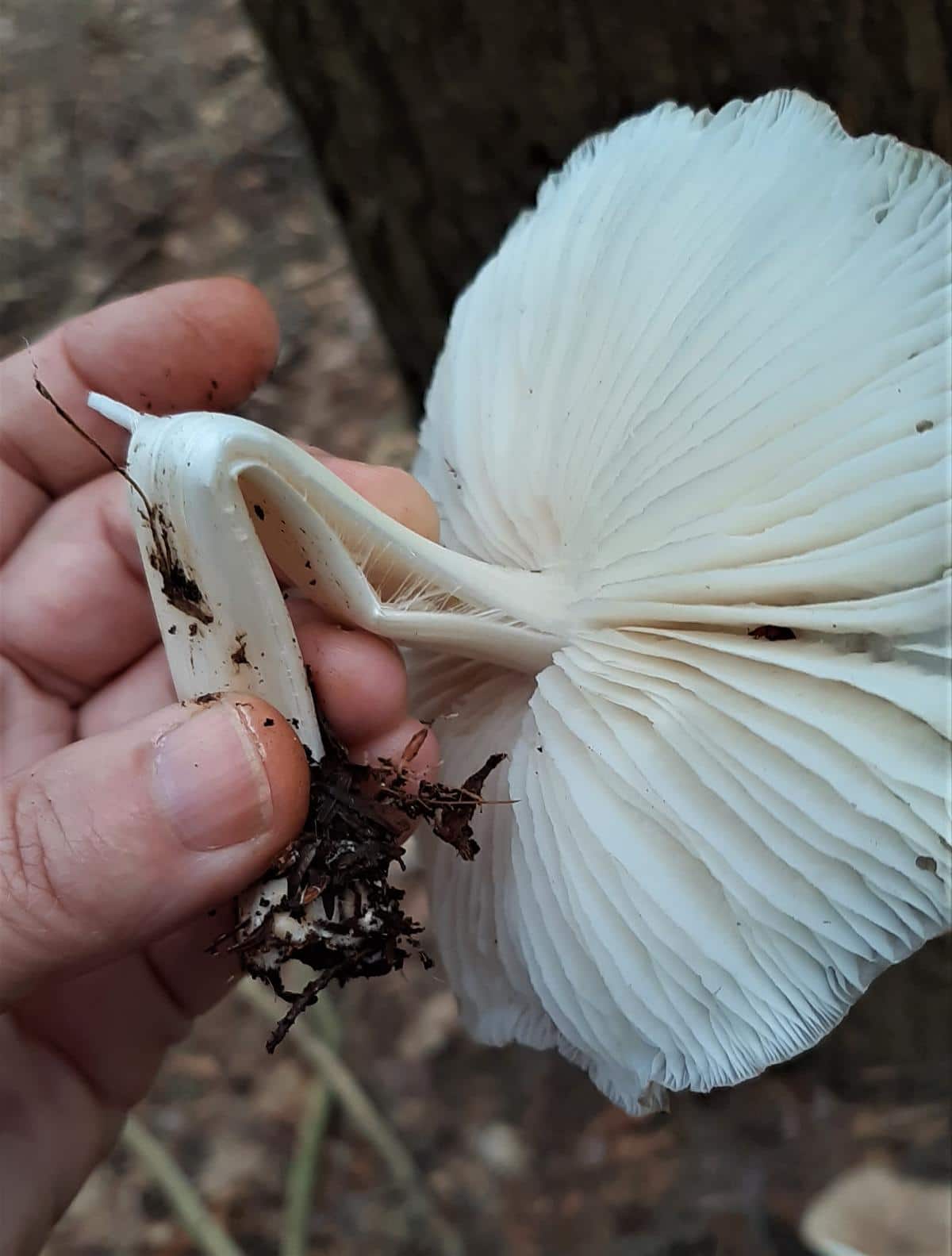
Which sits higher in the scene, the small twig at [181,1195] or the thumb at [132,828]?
the thumb at [132,828]

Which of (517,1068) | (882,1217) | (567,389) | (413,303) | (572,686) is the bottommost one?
(882,1217)

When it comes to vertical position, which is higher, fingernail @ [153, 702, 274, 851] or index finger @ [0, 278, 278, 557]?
index finger @ [0, 278, 278, 557]

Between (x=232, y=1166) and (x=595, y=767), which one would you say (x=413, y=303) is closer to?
(x=595, y=767)

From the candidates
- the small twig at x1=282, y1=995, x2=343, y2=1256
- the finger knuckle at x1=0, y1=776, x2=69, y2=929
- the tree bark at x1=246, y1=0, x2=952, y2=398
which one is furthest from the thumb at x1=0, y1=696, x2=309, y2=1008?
the small twig at x1=282, y1=995, x2=343, y2=1256

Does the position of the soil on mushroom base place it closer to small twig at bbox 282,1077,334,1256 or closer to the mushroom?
the mushroom

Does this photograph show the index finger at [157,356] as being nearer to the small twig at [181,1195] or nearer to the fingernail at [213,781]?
Answer: the fingernail at [213,781]

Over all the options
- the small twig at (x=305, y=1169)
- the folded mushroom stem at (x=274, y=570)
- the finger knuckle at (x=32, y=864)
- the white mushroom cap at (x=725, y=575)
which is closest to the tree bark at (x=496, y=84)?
the white mushroom cap at (x=725, y=575)

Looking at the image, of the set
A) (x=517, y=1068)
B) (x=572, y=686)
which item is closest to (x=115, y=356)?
(x=572, y=686)
